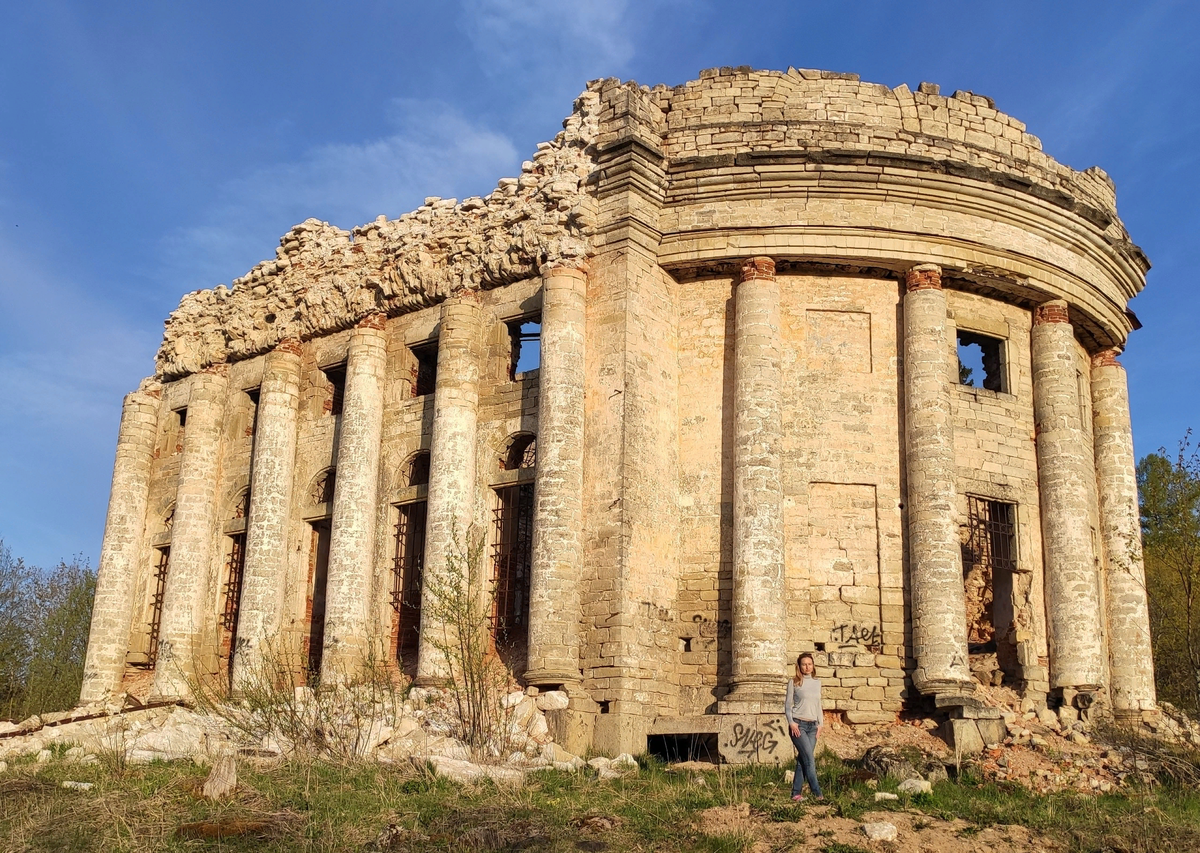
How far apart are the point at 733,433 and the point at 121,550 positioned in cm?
1144

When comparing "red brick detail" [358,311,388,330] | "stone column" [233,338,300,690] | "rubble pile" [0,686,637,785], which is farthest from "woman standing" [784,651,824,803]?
"red brick detail" [358,311,388,330]

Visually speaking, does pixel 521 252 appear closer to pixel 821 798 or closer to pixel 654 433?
pixel 654 433

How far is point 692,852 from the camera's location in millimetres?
9492

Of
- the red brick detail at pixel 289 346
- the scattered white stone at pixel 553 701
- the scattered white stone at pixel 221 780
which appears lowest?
the scattered white stone at pixel 221 780

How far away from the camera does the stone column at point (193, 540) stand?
19.9 m

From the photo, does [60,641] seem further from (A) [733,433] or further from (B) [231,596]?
(A) [733,433]

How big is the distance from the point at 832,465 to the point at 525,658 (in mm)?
4927

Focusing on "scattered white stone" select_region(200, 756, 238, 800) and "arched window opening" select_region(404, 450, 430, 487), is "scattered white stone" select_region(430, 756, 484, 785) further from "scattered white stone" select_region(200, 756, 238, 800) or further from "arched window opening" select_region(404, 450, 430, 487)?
"arched window opening" select_region(404, 450, 430, 487)

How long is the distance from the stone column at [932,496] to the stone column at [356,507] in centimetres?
764

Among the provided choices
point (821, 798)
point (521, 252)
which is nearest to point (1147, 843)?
point (821, 798)

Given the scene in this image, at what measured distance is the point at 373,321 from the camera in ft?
64.7

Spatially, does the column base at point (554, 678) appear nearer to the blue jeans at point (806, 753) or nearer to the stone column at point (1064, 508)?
the blue jeans at point (806, 753)

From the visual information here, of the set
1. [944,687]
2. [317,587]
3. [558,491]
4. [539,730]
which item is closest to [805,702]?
[539,730]

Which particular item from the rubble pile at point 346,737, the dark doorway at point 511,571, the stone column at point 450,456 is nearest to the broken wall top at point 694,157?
the stone column at point 450,456
